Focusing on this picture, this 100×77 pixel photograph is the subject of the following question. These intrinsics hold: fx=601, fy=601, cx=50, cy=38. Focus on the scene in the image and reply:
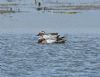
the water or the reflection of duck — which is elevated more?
the water

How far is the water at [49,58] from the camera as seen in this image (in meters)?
34.0

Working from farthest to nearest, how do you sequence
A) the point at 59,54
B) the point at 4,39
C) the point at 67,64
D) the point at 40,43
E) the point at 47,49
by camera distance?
the point at 4,39, the point at 40,43, the point at 47,49, the point at 59,54, the point at 67,64

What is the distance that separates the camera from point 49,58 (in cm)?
4138

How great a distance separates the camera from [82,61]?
38.8m

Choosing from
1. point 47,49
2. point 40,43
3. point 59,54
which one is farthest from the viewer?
point 40,43

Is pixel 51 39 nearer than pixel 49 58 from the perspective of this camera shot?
No

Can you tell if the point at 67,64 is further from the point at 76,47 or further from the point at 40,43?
the point at 40,43

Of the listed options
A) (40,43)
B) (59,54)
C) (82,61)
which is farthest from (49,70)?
(40,43)

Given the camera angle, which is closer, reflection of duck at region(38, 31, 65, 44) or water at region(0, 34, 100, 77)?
water at region(0, 34, 100, 77)

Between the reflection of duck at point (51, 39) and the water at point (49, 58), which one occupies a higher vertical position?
the water at point (49, 58)

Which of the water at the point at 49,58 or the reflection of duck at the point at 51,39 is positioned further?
the reflection of duck at the point at 51,39

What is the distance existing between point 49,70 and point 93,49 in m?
12.9

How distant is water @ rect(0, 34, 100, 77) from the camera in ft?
112

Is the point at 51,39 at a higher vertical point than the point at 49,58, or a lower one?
lower
